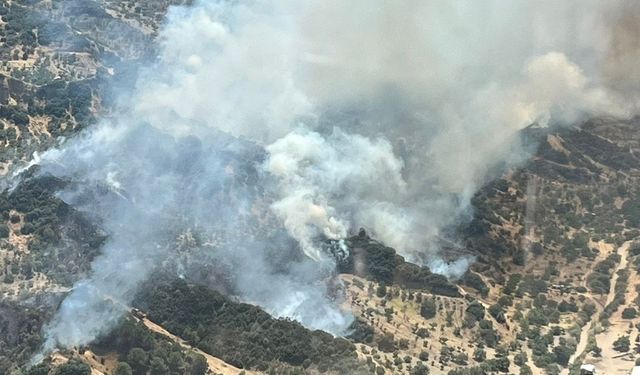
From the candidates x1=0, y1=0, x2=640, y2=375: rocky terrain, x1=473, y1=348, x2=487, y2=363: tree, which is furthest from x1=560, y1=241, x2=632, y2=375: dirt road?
x1=473, y1=348, x2=487, y2=363: tree

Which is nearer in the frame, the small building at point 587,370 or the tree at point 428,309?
the small building at point 587,370

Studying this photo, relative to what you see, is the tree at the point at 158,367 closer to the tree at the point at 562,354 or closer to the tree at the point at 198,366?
the tree at the point at 198,366

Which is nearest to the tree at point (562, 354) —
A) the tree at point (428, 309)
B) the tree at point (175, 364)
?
the tree at point (428, 309)

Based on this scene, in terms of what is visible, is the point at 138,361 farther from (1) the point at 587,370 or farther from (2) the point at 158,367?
(1) the point at 587,370

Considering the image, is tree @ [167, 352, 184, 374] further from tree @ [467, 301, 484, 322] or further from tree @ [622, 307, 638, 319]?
tree @ [622, 307, 638, 319]

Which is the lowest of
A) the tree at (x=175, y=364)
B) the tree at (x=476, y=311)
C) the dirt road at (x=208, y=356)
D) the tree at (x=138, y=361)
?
the tree at (x=138, y=361)
